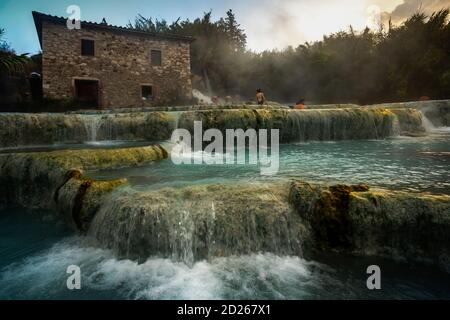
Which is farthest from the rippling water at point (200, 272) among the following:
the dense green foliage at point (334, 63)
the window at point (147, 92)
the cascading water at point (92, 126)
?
the dense green foliage at point (334, 63)

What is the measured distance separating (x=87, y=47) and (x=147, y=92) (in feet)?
14.9

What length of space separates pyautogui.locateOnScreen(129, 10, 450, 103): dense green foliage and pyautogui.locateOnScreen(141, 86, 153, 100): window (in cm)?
801

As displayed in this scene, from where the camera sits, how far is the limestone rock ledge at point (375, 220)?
354 cm

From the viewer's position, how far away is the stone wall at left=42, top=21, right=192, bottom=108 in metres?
17.1

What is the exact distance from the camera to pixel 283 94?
30.1 m

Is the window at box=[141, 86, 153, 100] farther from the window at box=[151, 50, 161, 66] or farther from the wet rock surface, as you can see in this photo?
the wet rock surface

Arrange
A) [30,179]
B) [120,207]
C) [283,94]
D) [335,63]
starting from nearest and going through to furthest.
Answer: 1. [120,207]
2. [30,179]
3. [335,63]
4. [283,94]

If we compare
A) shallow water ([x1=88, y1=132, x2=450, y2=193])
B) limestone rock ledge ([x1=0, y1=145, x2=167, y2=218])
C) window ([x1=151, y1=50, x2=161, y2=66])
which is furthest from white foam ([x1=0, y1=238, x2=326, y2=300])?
window ([x1=151, y1=50, x2=161, y2=66])

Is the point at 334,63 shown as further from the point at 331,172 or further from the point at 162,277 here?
the point at 162,277

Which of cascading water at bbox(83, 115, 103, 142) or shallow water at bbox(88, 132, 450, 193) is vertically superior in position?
cascading water at bbox(83, 115, 103, 142)

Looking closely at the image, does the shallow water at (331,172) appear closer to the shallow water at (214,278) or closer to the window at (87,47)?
the shallow water at (214,278)

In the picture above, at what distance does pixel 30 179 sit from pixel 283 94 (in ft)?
89.2

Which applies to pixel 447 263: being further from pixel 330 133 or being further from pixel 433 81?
pixel 433 81
